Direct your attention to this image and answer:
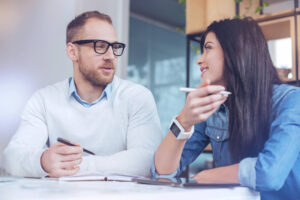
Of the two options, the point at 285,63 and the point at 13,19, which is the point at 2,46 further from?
the point at 285,63

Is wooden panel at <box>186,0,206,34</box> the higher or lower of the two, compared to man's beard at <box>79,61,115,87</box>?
higher

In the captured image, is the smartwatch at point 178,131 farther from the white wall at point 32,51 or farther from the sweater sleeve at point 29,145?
the white wall at point 32,51

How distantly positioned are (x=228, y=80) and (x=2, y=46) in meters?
2.17

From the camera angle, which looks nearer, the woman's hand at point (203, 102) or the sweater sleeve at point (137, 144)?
the woman's hand at point (203, 102)

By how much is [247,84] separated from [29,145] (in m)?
0.98

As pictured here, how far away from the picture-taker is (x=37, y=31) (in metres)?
2.88

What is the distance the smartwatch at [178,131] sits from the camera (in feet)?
3.68

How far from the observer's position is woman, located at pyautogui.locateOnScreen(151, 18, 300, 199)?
984 mm

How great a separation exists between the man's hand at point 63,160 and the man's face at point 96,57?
2.09ft

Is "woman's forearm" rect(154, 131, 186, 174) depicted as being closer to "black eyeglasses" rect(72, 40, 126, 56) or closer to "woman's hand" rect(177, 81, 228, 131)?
"woman's hand" rect(177, 81, 228, 131)

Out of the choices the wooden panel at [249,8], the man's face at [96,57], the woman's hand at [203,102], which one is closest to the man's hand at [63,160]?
the woman's hand at [203,102]

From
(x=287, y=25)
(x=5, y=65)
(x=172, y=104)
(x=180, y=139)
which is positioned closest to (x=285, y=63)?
(x=287, y=25)

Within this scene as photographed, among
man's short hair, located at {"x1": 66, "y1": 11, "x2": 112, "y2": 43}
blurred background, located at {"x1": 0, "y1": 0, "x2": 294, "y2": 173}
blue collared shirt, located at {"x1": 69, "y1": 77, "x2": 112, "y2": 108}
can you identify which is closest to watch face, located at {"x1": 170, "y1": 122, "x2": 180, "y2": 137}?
blue collared shirt, located at {"x1": 69, "y1": 77, "x2": 112, "y2": 108}

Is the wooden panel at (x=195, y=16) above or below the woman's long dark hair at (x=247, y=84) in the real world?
above
